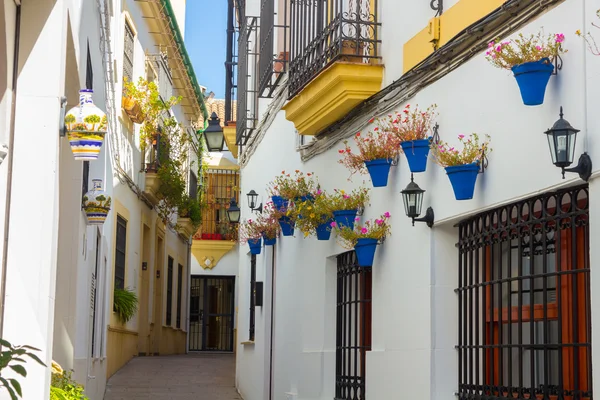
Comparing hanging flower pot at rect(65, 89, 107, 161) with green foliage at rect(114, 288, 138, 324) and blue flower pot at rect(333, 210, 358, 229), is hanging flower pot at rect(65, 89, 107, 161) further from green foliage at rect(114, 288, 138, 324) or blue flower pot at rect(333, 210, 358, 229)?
green foliage at rect(114, 288, 138, 324)

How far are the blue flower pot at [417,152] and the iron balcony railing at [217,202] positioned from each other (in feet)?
70.5

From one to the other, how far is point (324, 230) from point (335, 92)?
64.0 inches

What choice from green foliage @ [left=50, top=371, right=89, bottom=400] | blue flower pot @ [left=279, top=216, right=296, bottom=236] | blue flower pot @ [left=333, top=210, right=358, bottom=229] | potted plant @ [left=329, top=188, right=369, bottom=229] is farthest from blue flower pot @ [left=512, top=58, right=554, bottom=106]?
blue flower pot @ [left=279, top=216, right=296, bottom=236]

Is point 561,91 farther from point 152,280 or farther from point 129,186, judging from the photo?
point 152,280

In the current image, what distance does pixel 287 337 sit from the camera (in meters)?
12.0

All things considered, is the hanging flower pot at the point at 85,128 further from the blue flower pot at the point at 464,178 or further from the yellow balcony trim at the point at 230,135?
the yellow balcony trim at the point at 230,135

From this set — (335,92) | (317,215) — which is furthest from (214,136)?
(335,92)

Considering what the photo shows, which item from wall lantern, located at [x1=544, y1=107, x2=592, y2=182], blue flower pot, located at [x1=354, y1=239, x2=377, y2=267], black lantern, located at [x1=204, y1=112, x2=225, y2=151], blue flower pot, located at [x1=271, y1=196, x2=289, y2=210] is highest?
black lantern, located at [x1=204, y1=112, x2=225, y2=151]

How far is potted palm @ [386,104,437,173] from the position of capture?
7266 mm

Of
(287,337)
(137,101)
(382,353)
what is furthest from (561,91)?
(137,101)

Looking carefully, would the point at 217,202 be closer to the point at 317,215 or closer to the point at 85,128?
the point at 317,215

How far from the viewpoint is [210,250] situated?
96.4 ft

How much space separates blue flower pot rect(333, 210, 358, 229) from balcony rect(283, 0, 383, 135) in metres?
0.95

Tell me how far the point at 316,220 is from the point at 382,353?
Answer: 1.81 metres
